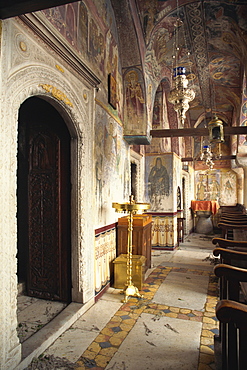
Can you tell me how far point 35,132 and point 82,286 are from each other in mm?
2687

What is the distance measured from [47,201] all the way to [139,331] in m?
2.44

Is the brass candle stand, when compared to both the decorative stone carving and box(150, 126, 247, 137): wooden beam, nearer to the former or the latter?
the decorative stone carving

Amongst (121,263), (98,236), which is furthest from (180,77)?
(121,263)

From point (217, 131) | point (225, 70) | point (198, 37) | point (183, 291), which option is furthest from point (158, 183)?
point (183, 291)

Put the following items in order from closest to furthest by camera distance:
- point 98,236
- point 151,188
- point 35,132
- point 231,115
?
1. point 35,132
2. point 98,236
3. point 151,188
4. point 231,115

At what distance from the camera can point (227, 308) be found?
1504 millimetres

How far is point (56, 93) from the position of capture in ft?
11.1

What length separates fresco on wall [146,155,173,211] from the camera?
33.1ft

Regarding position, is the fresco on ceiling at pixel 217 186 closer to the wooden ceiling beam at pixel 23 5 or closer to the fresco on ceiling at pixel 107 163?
the fresco on ceiling at pixel 107 163

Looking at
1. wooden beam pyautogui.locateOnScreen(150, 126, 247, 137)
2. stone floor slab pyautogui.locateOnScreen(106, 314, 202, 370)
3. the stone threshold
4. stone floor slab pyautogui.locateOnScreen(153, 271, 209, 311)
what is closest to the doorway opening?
the stone threshold

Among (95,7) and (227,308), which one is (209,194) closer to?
(95,7)

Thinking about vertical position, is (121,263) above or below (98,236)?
below

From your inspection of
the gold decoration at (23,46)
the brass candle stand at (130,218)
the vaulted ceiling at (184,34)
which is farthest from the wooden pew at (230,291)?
the vaulted ceiling at (184,34)

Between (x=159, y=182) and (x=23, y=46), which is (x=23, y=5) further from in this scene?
(x=159, y=182)
